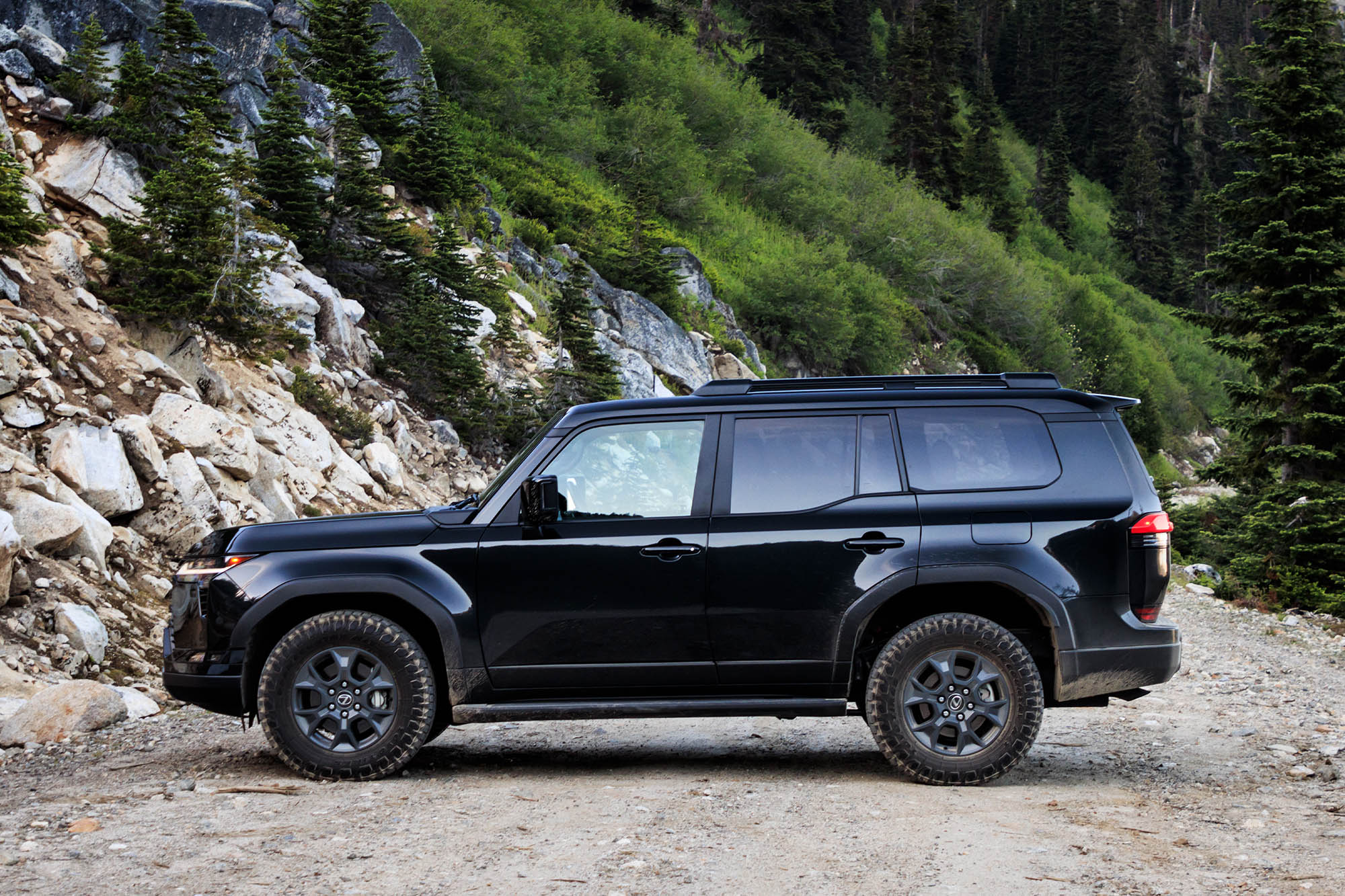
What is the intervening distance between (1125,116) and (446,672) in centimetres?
9365

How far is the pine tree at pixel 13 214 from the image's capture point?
12320 mm

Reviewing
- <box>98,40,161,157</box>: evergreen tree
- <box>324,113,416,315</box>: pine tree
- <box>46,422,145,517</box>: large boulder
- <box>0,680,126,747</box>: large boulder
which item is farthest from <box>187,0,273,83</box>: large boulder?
<box>0,680,126,747</box>: large boulder

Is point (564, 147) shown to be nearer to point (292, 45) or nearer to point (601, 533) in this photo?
point (292, 45)

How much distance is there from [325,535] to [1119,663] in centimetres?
427

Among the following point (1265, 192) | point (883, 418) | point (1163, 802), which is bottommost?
point (1163, 802)

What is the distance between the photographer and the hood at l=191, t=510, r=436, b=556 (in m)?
6.09

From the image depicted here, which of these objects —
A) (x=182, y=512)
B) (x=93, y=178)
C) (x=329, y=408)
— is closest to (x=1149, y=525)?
(x=182, y=512)

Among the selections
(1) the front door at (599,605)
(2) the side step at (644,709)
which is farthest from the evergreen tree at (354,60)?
(2) the side step at (644,709)

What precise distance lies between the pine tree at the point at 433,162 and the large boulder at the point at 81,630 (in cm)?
1845

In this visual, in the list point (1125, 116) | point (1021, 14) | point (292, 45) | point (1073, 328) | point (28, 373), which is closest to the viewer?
point (28, 373)

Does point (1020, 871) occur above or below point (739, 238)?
below

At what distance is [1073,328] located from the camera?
5644 cm

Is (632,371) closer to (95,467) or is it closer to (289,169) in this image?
(289,169)

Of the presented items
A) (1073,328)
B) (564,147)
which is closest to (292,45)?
(564,147)
